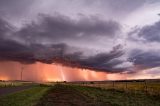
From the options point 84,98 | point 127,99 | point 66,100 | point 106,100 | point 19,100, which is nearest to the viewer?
point 19,100

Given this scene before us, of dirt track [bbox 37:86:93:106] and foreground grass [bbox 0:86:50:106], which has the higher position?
foreground grass [bbox 0:86:50:106]

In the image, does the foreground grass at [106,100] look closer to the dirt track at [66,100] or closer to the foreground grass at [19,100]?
the dirt track at [66,100]

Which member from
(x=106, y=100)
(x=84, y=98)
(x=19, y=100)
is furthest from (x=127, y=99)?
(x=19, y=100)

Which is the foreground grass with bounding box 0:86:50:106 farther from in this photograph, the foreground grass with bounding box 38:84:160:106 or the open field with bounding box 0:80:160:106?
the foreground grass with bounding box 38:84:160:106

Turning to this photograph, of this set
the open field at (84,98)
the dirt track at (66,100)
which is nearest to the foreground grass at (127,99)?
the open field at (84,98)

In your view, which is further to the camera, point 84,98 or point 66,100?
point 84,98

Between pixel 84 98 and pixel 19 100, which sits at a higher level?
pixel 19 100

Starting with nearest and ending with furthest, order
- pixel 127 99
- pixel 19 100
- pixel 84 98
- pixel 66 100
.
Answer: pixel 19 100
pixel 66 100
pixel 127 99
pixel 84 98

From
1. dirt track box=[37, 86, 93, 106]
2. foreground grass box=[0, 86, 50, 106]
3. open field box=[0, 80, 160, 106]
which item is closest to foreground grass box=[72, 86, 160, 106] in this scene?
open field box=[0, 80, 160, 106]

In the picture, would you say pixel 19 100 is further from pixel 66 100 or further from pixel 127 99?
pixel 127 99

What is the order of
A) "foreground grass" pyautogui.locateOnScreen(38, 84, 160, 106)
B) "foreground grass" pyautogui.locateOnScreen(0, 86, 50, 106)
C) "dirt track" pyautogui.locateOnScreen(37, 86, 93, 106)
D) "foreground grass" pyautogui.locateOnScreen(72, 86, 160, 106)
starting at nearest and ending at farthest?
"foreground grass" pyautogui.locateOnScreen(0, 86, 50, 106)
"dirt track" pyautogui.locateOnScreen(37, 86, 93, 106)
"foreground grass" pyautogui.locateOnScreen(38, 84, 160, 106)
"foreground grass" pyautogui.locateOnScreen(72, 86, 160, 106)

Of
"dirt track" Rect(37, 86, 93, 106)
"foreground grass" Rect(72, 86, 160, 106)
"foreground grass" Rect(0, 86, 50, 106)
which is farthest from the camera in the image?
"foreground grass" Rect(72, 86, 160, 106)

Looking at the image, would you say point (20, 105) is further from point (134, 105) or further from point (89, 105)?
point (134, 105)

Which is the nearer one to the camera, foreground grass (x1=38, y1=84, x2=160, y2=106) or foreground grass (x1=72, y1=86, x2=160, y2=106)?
foreground grass (x1=38, y1=84, x2=160, y2=106)
